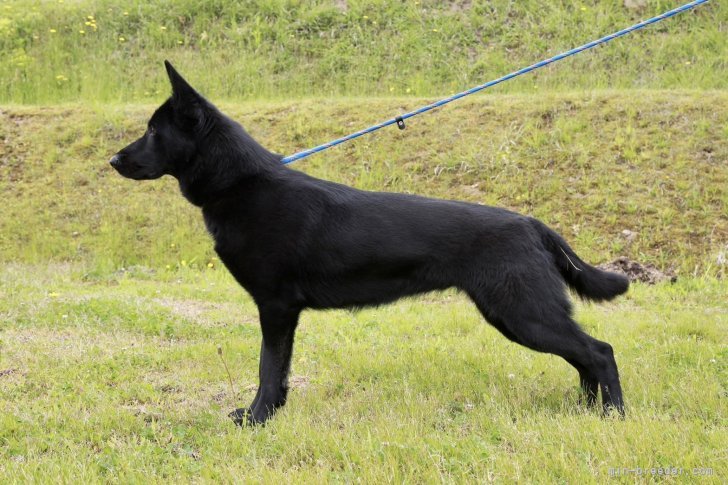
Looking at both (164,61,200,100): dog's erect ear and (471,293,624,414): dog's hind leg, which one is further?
(164,61,200,100): dog's erect ear

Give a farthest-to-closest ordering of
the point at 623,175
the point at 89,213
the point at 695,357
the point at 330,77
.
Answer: the point at 330,77, the point at 89,213, the point at 623,175, the point at 695,357

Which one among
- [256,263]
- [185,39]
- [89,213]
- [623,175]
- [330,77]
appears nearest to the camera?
[256,263]

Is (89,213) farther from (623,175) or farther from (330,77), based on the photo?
(623,175)

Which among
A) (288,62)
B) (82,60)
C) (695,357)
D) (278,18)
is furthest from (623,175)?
(82,60)

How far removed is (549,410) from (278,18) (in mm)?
12773

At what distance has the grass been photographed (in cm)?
356

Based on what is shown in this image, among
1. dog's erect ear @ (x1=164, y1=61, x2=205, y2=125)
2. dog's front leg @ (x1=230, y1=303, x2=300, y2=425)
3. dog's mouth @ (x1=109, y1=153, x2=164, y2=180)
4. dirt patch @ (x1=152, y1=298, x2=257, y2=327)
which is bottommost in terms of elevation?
dirt patch @ (x1=152, y1=298, x2=257, y2=327)

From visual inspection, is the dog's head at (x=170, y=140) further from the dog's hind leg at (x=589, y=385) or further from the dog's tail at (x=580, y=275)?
the dog's hind leg at (x=589, y=385)

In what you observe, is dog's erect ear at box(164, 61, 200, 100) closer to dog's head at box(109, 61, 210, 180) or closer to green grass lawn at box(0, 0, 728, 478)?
dog's head at box(109, 61, 210, 180)

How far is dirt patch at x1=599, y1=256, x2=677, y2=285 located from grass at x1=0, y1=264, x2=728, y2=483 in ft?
1.46

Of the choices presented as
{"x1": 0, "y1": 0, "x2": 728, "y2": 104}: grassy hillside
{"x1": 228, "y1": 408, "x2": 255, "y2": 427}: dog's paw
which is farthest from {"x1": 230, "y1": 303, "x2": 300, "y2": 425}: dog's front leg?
{"x1": 0, "y1": 0, "x2": 728, "y2": 104}: grassy hillside

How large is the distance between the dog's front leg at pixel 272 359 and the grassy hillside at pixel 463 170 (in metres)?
5.51

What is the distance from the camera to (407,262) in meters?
4.36

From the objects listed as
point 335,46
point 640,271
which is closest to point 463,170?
point 640,271
